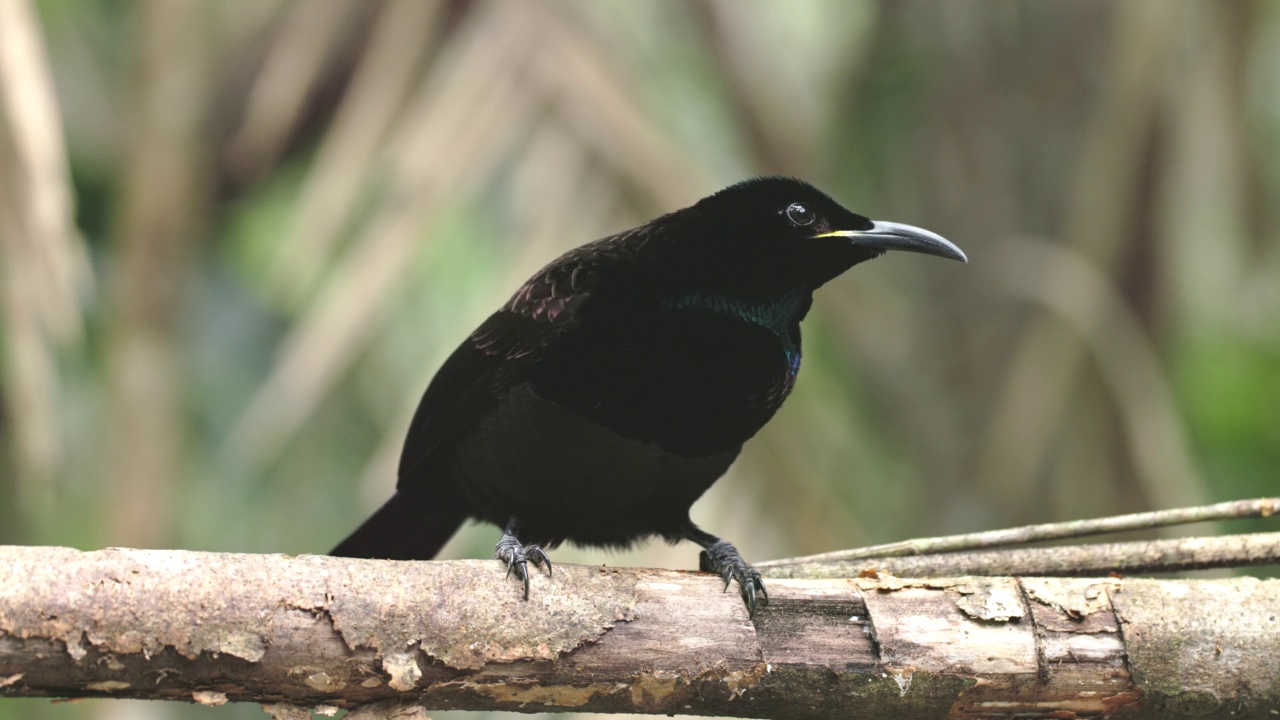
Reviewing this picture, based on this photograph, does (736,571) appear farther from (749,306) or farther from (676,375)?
(749,306)

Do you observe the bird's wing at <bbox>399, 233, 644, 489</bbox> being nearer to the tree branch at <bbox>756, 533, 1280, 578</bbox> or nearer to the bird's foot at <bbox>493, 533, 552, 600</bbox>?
the bird's foot at <bbox>493, 533, 552, 600</bbox>

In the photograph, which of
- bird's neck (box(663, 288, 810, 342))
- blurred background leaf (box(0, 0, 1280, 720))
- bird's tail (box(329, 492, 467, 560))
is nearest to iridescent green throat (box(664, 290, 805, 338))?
bird's neck (box(663, 288, 810, 342))

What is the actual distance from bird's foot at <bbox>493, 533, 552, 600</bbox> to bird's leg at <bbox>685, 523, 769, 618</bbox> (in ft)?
1.15

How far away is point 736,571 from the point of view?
2.49 meters

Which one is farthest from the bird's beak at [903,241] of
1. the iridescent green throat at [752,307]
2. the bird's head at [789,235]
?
the iridescent green throat at [752,307]

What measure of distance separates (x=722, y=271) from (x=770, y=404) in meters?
0.32

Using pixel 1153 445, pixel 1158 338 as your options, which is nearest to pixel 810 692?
pixel 1153 445

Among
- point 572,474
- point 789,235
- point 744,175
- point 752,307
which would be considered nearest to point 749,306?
point 752,307

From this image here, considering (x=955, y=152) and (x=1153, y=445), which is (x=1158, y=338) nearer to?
(x=1153, y=445)

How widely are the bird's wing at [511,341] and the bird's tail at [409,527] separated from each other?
0.14 meters

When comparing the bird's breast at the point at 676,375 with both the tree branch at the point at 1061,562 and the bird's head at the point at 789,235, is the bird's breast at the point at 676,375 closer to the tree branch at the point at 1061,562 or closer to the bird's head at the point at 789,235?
the bird's head at the point at 789,235

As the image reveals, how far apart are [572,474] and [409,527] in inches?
28.8

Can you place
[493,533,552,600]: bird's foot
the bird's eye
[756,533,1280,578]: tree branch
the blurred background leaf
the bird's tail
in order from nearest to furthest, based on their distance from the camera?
[493,533,552,600]: bird's foot → [756,533,1280,578]: tree branch → the bird's eye → the bird's tail → the blurred background leaf

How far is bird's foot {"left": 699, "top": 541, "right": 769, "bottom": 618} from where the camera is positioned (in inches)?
88.2
